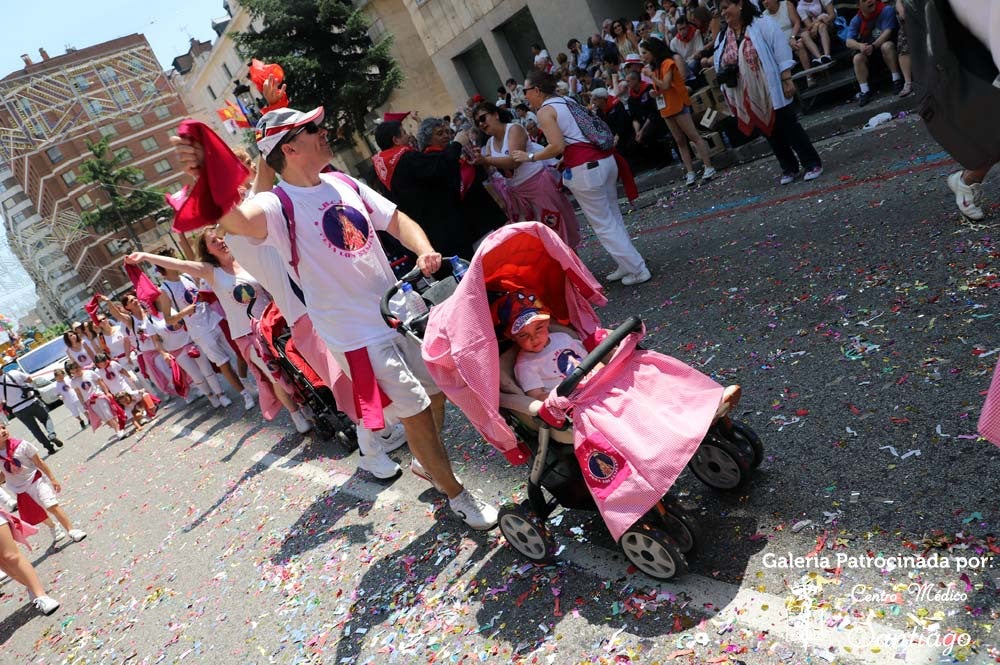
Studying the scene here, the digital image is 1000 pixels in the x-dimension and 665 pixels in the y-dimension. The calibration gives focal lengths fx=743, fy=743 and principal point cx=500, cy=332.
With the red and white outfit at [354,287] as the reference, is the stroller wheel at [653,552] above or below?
below

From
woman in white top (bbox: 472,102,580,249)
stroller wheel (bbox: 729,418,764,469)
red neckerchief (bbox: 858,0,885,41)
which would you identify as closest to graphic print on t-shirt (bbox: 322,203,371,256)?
stroller wheel (bbox: 729,418,764,469)

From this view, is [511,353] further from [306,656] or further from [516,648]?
[306,656]

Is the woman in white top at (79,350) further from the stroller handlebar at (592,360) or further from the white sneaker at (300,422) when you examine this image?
the stroller handlebar at (592,360)

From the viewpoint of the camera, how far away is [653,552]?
3139 millimetres

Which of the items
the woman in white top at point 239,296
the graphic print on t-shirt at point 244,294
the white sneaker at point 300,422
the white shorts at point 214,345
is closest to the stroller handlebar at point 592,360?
the woman in white top at point 239,296

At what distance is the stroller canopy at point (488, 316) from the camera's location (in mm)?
3305

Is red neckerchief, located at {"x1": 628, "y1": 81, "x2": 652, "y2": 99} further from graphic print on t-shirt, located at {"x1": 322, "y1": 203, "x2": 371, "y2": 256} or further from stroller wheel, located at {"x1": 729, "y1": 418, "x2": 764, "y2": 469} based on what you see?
stroller wheel, located at {"x1": 729, "y1": 418, "x2": 764, "y2": 469}

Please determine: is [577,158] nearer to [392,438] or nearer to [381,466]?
[392,438]

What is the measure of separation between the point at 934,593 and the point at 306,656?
9.66ft

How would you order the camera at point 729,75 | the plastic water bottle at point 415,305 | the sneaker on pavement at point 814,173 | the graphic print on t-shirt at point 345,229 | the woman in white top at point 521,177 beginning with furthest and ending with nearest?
the camera at point 729,75
the sneaker on pavement at point 814,173
the woman in white top at point 521,177
the plastic water bottle at point 415,305
the graphic print on t-shirt at point 345,229

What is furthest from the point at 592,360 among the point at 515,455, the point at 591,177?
the point at 591,177

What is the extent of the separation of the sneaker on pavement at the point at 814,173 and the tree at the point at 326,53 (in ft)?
89.4

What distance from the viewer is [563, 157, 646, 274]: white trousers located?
22.4ft

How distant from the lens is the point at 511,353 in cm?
369
